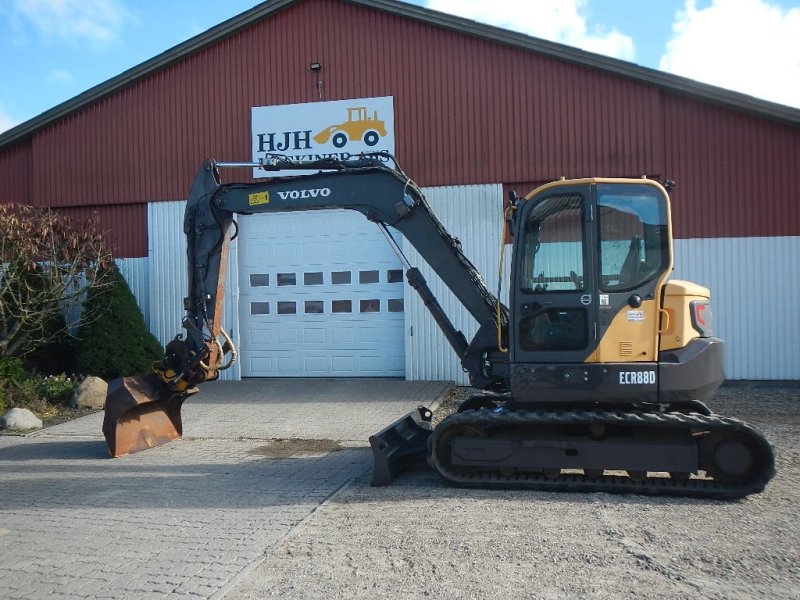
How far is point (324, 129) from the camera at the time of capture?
13297mm

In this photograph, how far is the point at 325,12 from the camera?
43.9 feet

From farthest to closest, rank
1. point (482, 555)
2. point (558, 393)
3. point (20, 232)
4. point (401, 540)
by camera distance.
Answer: point (20, 232) < point (558, 393) < point (401, 540) < point (482, 555)

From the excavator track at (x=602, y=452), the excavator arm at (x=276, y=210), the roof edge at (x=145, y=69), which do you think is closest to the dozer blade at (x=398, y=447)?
the excavator track at (x=602, y=452)

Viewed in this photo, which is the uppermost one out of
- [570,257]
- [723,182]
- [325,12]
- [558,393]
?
[325,12]

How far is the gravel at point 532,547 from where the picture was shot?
4141 mm

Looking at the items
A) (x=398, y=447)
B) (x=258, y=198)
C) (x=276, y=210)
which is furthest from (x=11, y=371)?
(x=398, y=447)

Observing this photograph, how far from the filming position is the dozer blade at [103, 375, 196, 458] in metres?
7.62

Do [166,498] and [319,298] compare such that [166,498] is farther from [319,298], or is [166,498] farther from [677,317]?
[319,298]

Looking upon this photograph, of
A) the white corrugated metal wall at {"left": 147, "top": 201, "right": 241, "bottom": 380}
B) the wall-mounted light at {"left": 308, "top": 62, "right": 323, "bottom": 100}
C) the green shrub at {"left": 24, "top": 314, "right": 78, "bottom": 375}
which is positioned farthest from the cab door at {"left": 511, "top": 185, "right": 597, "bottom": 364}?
the green shrub at {"left": 24, "top": 314, "right": 78, "bottom": 375}

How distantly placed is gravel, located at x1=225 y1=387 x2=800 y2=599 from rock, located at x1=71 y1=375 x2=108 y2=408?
677 cm

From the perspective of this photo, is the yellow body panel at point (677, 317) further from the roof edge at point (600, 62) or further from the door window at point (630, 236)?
the roof edge at point (600, 62)

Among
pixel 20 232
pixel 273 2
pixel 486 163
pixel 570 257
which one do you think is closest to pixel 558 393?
pixel 570 257

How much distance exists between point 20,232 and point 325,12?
695 cm

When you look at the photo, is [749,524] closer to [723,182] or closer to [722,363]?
[722,363]
